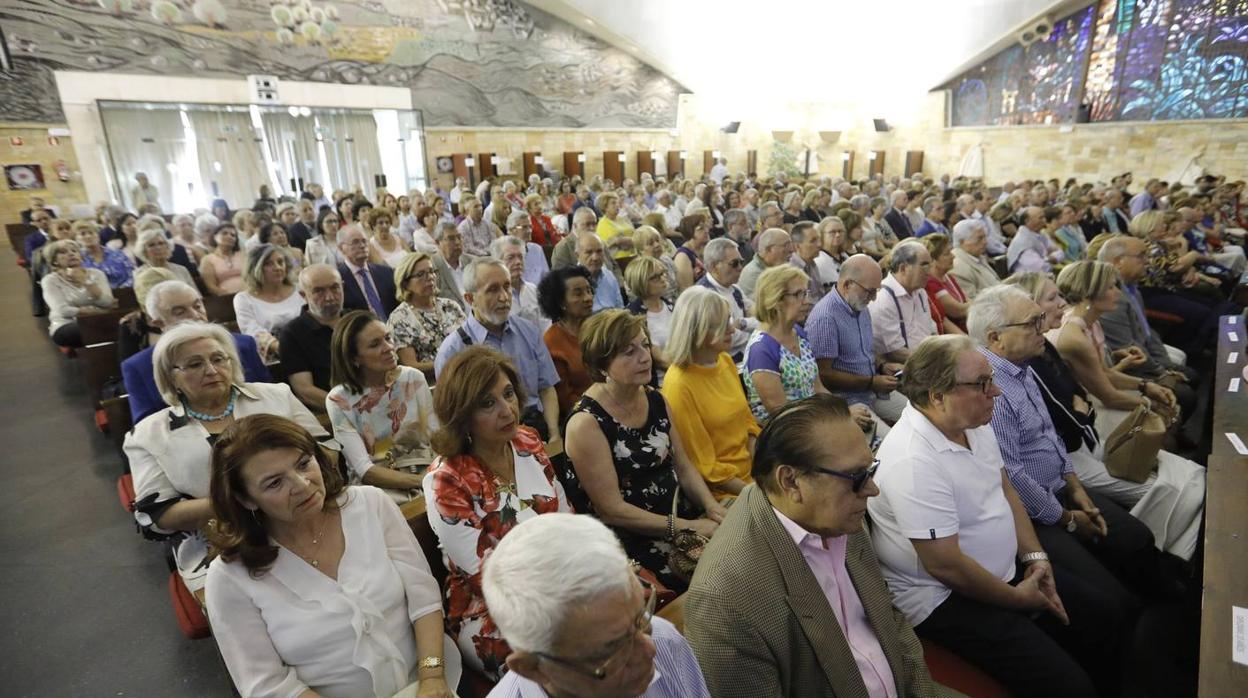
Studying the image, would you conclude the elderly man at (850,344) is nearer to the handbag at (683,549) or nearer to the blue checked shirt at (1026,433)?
the blue checked shirt at (1026,433)

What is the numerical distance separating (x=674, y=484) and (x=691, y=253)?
368cm

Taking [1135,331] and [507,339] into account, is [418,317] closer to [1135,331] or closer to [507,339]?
[507,339]

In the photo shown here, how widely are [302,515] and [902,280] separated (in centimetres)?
377

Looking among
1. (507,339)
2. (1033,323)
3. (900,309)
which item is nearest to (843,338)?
(900,309)

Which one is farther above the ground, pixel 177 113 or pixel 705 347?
pixel 177 113

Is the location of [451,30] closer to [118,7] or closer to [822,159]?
[118,7]

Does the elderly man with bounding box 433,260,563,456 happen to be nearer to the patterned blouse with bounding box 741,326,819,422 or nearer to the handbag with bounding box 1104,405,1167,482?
the patterned blouse with bounding box 741,326,819,422

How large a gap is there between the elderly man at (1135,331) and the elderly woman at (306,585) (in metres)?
4.52

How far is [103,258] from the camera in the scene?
6395mm

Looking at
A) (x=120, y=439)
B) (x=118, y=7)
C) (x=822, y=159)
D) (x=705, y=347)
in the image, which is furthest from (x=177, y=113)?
(x=822, y=159)

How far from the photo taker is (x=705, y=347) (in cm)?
259

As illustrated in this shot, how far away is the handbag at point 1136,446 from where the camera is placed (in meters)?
2.61

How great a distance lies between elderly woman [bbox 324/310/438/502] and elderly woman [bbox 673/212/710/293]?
2.98 metres

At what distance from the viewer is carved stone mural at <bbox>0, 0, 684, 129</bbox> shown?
10742 mm
